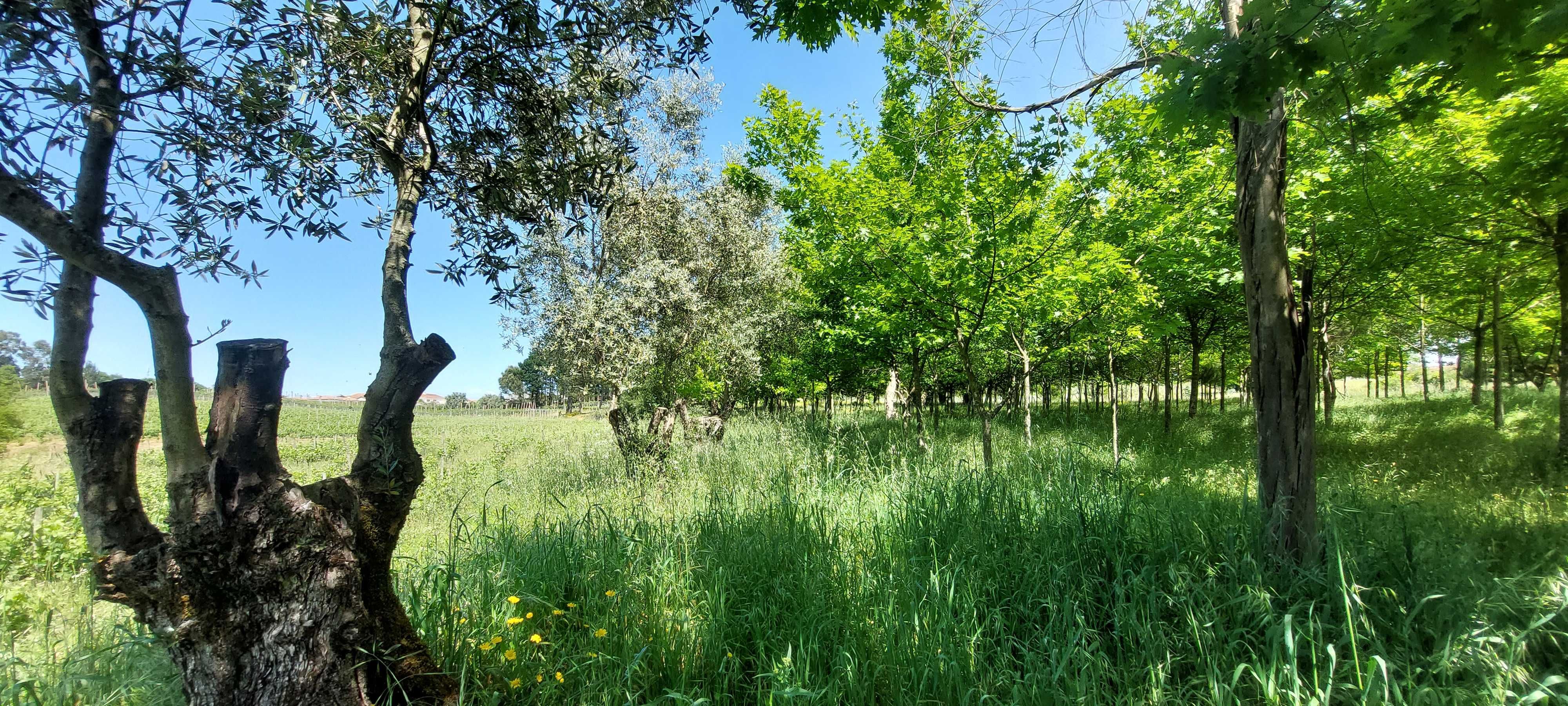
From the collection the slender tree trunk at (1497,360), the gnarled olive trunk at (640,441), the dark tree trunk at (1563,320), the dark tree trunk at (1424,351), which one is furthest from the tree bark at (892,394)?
the dark tree trunk at (1424,351)

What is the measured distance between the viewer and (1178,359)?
2181cm

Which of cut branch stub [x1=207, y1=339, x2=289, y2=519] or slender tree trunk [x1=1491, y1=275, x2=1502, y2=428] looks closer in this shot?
cut branch stub [x1=207, y1=339, x2=289, y2=519]

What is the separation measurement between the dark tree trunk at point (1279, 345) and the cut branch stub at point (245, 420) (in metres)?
4.73

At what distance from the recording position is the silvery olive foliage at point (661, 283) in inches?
348

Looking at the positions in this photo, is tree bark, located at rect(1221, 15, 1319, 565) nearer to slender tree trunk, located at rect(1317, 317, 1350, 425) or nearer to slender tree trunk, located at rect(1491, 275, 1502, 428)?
slender tree trunk, located at rect(1317, 317, 1350, 425)

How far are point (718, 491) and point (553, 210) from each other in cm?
322

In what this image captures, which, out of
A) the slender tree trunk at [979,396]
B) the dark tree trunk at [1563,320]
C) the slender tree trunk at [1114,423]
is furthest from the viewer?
the slender tree trunk at [1114,423]

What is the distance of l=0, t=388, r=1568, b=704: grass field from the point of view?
232cm

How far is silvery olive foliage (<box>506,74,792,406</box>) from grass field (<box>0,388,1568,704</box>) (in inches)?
151

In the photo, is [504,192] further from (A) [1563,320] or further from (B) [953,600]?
(A) [1563,320]

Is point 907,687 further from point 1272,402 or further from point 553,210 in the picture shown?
point 553,210

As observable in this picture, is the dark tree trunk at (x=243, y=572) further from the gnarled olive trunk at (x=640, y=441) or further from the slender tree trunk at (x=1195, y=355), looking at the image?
the slender tree trunk at (x=1195, y=355)

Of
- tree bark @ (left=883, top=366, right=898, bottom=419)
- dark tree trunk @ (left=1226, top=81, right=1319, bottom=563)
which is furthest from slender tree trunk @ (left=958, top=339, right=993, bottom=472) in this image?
tree bark @ (left=883, top=366, right=898, bottom=419)

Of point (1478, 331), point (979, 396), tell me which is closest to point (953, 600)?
point (979, 396)
